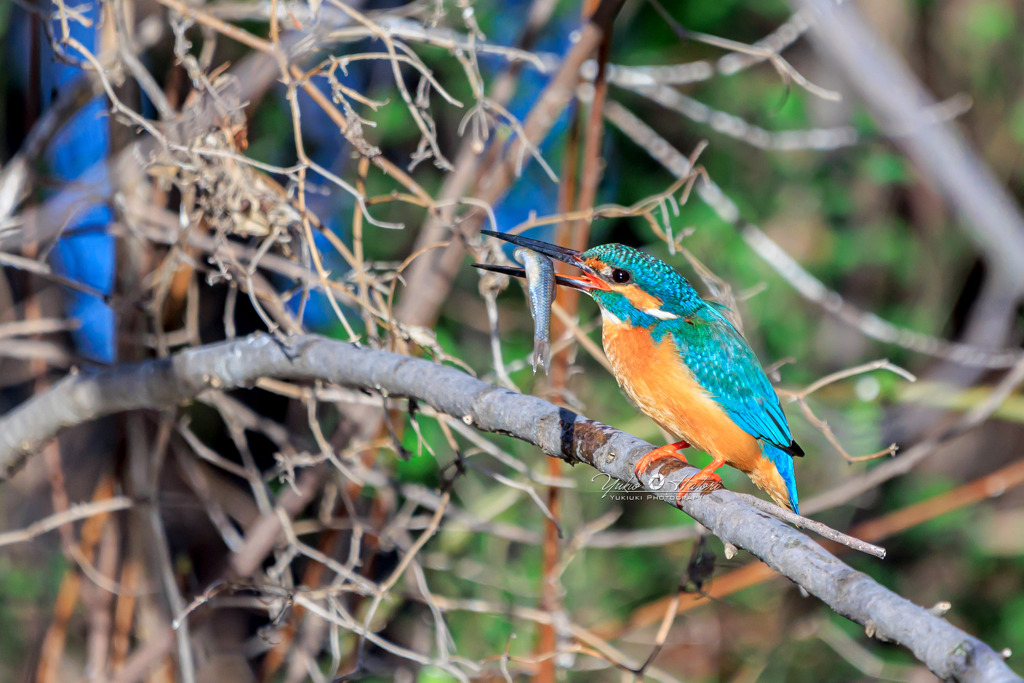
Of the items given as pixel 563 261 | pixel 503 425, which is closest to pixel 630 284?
pixel 563 261

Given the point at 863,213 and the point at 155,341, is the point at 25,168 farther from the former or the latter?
the point at 863,213

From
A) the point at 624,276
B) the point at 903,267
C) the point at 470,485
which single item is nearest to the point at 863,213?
the point at 903,267

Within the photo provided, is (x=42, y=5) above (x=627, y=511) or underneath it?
above

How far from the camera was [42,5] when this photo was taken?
268 cm

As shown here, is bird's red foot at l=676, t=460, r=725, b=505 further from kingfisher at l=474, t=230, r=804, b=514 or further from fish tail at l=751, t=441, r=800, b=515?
fish tail at l=751, t=441, r=800, b=515

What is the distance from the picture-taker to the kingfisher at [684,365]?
1.88 m

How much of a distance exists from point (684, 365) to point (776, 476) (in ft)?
1.21

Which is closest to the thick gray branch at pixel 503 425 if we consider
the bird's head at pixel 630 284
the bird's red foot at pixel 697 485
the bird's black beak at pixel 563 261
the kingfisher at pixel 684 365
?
the bird's red foot at pixel 697 485

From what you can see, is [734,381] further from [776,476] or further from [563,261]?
[563,261]

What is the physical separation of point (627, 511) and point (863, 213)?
2.12 m

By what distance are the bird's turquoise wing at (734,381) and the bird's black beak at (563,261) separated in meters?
0.22

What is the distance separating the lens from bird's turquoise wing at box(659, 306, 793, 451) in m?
1.94

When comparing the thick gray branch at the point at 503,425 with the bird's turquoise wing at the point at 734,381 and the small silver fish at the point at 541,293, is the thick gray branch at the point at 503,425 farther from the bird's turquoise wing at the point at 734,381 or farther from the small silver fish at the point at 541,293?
the bird's turquoise wing at the point at 734,381

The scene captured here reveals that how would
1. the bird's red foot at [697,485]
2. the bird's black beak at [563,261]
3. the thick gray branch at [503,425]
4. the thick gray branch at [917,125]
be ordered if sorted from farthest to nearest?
the bird's black beak at [563,261] < the bird's red foot at [697,485] < the thick gray branch at [917,125] < the thick gray branch at [503,425]
